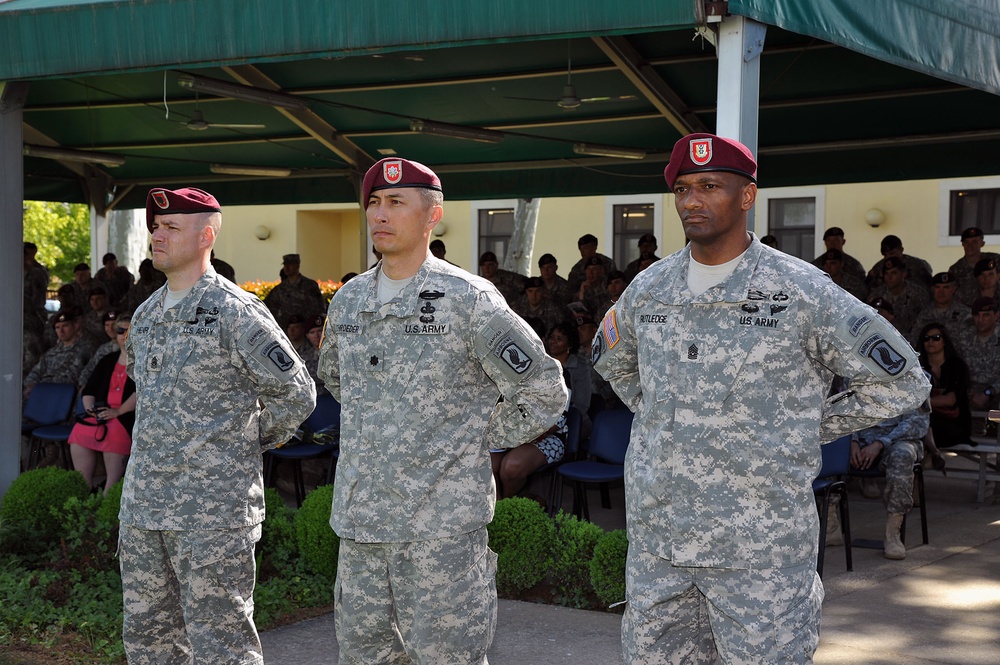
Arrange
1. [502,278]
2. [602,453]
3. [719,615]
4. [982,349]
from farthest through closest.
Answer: [502,278]
[982,349]
[602,453]
[719,615]

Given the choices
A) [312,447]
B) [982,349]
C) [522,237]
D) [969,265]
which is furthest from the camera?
[522,237]

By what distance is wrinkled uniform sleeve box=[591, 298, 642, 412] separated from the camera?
10.7 ft

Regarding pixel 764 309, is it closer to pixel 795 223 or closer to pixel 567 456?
pixel 567 456

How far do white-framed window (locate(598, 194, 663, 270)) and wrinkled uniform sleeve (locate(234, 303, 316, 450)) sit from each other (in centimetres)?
1875

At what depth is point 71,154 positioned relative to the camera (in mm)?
12695

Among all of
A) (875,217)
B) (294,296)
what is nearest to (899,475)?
(294,296)

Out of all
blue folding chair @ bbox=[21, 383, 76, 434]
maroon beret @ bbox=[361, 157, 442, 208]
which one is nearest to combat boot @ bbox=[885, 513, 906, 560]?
maroon beret @ bbox=[361, 157, 442, 208]

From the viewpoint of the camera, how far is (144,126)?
1205cm

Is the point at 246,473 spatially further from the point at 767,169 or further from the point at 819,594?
the point at 767,169

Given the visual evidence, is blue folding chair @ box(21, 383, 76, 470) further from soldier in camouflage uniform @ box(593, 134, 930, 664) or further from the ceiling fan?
soldier in camouflage uniform @ box(593, 134, 930, 664)

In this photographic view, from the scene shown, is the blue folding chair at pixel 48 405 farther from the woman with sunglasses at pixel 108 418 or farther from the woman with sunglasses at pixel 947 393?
the woman with sunglasses at pixel 947 393

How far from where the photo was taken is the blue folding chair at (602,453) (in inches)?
279

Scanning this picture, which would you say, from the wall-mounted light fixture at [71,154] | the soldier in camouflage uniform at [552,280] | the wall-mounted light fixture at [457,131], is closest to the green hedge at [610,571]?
the wall-mounted light fixture at [457,131]

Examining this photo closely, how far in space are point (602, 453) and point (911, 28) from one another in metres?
2.99
